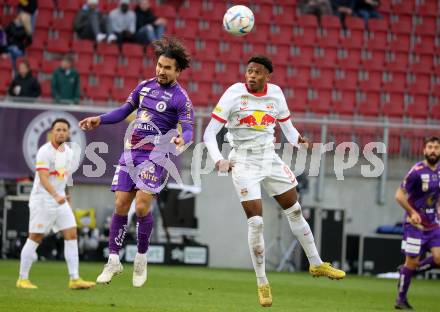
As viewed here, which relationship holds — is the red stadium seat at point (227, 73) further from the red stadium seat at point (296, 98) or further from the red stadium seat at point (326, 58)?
the red stadium seat at point (326, 58)

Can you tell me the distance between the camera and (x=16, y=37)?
2203 centimetres

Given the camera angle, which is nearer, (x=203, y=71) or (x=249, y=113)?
(x=249, y=113)

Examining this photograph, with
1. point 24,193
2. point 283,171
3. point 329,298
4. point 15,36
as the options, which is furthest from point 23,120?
point 283,171

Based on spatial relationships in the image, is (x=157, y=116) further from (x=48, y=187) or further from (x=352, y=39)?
(x=352, y=39)

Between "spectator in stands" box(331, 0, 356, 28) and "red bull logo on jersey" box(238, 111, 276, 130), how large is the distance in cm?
1500

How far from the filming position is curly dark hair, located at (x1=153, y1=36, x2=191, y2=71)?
10758 millimetres

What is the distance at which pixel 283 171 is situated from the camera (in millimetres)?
10766

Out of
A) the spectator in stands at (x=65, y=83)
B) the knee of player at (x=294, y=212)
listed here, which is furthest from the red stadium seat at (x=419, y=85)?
the knee of player at (x=294, y=212)

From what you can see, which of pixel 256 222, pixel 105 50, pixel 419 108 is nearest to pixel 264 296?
pixel 256 222

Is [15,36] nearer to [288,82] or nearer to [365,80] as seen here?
[288,82]

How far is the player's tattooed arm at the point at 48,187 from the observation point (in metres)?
13.0

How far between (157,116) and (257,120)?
1.07 meters

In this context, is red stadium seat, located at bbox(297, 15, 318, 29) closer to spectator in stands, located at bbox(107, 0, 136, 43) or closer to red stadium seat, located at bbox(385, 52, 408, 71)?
red stadium seat, located at bbox(385, 52, 408, 71)

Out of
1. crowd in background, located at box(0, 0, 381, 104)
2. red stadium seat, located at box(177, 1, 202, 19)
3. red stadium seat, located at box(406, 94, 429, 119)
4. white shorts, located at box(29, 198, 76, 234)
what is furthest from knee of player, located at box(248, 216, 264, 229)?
red stadium seat, located at box(177, 1, 202, 19)
